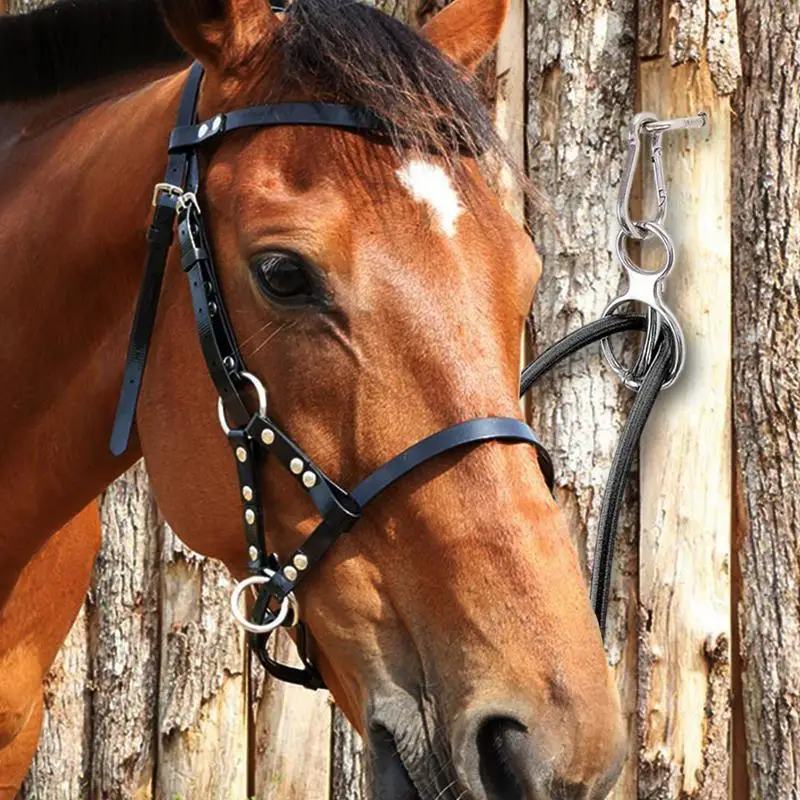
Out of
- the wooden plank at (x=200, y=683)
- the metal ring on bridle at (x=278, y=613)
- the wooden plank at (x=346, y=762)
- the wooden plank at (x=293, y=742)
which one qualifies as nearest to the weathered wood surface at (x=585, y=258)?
the wooden plank at (x=346, y=762)

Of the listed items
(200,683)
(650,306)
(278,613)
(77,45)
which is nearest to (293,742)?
(200,683)

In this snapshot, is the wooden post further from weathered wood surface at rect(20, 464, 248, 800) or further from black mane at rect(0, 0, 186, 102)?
black mane at rect(0, 0, 186, 102)

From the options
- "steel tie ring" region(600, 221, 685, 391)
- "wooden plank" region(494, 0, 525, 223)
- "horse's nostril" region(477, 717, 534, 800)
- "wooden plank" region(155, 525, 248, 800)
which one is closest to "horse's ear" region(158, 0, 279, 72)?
"horse's nostril" region(477, 717, 534, 800)

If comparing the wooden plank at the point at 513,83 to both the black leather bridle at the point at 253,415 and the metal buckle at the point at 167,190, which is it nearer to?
the black leather bridle at the point at 253,415

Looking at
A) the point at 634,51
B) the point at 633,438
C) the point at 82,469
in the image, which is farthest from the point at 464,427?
the point at 634,51

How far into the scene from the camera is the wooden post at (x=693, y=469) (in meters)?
3.37

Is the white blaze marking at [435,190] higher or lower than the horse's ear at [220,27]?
lower

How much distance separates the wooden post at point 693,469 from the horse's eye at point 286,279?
1866mm

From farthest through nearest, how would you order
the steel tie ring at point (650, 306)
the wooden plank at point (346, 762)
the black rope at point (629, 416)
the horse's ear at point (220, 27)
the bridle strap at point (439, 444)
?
1. the wooden plank at point (346, 762)
2. the steel tie ring at point (650, 306)
3. the black rope at point (629, 416)
4. the horse's ear at point (220, 27)
5. the bridle strap at point (439, 444)

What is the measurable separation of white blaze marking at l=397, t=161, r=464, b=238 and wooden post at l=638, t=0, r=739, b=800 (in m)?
1.75

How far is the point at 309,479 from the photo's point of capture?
178 centimetres

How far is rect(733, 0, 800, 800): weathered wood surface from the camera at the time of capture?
3.34m

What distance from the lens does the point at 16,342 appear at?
2277 mm

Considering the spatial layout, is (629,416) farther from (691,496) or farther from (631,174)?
(631,174)
